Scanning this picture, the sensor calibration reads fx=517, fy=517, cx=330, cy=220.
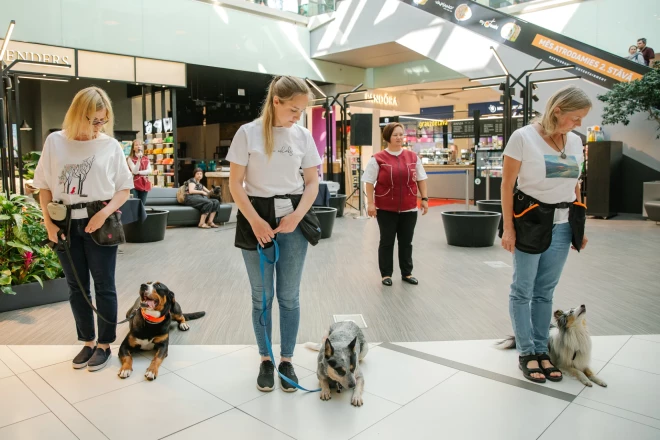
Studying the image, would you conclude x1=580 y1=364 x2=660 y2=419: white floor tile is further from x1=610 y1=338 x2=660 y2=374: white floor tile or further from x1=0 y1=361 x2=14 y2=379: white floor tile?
x1=0 y1=361 x2=14 y2=379: white floor tile

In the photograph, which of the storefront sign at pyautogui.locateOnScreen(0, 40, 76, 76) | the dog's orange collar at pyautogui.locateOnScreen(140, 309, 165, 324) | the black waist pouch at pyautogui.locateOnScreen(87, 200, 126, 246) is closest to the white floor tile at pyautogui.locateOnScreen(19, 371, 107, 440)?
the dog's orange collar at pyautogui.locateOnScreen(140, 309, 165, 324)

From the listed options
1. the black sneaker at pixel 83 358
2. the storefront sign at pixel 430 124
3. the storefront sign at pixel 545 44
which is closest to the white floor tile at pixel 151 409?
the black sneaker at pixel 83 358

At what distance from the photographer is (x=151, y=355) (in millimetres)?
3023

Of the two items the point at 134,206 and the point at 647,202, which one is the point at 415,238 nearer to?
the point at 134,206

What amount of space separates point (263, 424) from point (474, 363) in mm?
1280

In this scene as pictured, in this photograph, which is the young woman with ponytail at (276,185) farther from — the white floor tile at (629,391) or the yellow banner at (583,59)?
the yellow banner at (583,59)

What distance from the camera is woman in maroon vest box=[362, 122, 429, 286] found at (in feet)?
14.9

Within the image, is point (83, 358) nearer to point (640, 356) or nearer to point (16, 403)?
point (16, 403)

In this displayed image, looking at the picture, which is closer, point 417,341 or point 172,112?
point 417,341

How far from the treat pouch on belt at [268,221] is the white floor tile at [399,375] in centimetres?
80

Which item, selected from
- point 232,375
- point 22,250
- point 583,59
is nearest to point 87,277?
point 232,375

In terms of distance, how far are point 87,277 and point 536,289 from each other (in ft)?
7.96

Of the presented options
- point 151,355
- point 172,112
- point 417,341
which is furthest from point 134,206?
point 172,112

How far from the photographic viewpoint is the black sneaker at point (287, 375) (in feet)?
8.25
